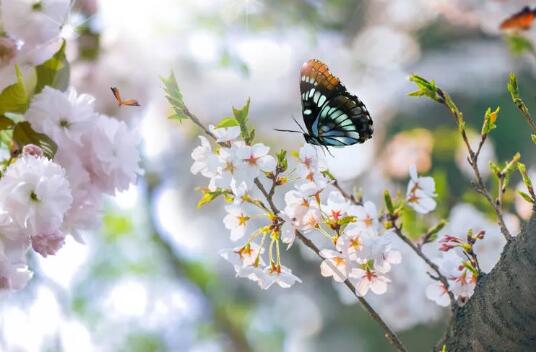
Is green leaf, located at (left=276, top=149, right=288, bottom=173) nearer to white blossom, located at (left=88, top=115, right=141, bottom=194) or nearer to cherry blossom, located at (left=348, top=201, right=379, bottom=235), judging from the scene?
cherry blossom, located at (left=348, top=201, right=379, bottom=235)

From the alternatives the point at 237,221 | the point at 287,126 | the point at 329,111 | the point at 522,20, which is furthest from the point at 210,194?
the point at 287,126

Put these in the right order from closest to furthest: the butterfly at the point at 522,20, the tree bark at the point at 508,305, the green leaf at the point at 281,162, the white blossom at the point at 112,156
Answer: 1. the tree bark at the point at 508,305
2. the green leaf at the point at 281,162
3. the white blossom at the point at 112,156
4. the butterfly at the point at 522,20

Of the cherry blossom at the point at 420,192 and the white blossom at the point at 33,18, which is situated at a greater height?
the cherry blossom at the point at 420,192

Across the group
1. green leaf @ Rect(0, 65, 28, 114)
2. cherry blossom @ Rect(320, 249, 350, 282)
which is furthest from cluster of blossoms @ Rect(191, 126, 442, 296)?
green leaf @ Rect(0, 65, 28, 114)

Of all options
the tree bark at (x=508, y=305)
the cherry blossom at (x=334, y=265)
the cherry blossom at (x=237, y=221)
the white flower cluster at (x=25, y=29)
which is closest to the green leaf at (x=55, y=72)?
the white flower cluster at (x=25, y=29)

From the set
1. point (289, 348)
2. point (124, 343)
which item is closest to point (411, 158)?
point (289, 348)

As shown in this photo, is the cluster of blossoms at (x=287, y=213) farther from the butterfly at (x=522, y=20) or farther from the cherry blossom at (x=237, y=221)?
the butterfly at (x=522, y=20)
